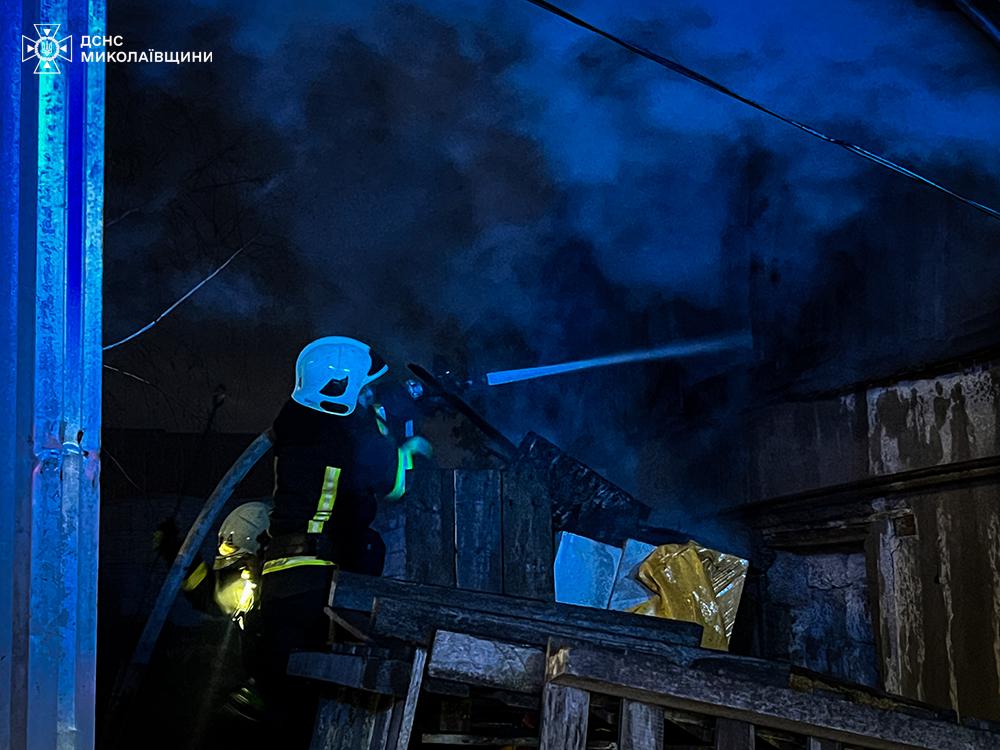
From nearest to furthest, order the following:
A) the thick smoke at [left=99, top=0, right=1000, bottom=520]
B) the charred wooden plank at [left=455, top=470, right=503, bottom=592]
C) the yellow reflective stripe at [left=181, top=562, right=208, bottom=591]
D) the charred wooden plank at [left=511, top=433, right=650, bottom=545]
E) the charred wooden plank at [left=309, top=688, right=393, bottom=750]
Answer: the charred wooden plank at [left=309, top=688, right=393, bottom=750] → the thick smoke at [left=99, top=0, right=1000, bottom=520] → the charred wooden plank at [left=455, top=470, right=503, bottom=592] → the charred wooden plank at [left=511, top=433, right=650, bottom=545] → the yellow reflective stripe at [left=181, top=562, right=208, bottom=591]

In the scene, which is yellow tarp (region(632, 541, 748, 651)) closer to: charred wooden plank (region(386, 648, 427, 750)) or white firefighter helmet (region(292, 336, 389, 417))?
white firefighter helmet (region(292, 336, 389, 417))

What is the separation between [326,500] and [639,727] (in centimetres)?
280

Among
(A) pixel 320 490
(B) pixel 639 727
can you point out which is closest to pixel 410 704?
(B) pixel 639 727

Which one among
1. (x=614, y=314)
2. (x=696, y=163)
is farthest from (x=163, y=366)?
(x=696, y=163)

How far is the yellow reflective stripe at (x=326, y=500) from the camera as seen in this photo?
5.22m

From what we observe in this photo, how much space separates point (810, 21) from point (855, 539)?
3352 millimetres

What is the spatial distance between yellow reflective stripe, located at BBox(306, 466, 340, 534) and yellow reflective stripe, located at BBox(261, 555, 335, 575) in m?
0.15

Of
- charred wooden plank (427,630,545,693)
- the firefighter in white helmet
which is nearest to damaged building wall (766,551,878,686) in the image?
the firefighter in white helmet

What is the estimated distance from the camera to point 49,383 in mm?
2496

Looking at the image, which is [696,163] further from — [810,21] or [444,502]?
[444,502]

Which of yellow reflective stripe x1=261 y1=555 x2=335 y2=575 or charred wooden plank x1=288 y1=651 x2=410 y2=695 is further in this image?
yellow reflective stripe x1=261 y1=555 x2=335 y2=575

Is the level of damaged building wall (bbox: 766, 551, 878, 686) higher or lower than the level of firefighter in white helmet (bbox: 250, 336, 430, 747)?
lower

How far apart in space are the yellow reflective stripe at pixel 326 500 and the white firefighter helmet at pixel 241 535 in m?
1.92

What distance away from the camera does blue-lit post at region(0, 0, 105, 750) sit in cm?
240
